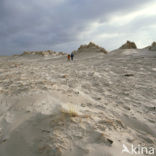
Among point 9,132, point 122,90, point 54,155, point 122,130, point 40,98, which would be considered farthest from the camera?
point 122,90

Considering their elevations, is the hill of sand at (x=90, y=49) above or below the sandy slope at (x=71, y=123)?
above

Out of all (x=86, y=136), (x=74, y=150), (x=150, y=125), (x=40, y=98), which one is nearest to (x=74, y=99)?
(x=40, y=98)

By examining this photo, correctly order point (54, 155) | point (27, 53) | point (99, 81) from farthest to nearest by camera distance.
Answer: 1. point (27, 53)
2. point (99, 81)
3. point (54, 155)

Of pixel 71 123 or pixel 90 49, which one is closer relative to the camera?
pixel 71 123

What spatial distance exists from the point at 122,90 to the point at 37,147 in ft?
9.01

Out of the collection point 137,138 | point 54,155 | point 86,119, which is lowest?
point 137,138

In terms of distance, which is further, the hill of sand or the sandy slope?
the hill of sand

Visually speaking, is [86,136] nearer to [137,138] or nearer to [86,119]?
[86,119]

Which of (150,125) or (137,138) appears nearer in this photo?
(137,138)

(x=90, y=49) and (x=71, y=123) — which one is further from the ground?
(x=90, y=49)

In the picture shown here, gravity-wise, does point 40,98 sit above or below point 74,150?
above

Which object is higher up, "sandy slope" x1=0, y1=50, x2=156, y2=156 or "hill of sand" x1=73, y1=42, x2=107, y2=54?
"hill of sand" x1=73, y1=42, x2=107, y2=54

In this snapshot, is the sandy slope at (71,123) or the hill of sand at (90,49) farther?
the hill of sand at (90,49)

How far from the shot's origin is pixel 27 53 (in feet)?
77.3
